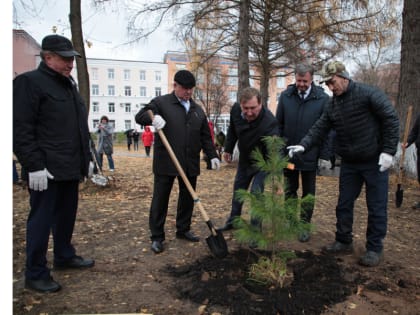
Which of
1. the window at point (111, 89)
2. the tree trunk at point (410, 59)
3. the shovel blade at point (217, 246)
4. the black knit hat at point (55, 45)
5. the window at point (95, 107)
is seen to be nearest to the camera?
the black knit hat at point (55, 45)

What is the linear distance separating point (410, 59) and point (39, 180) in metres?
8.83

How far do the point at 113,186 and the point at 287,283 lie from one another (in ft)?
17.0

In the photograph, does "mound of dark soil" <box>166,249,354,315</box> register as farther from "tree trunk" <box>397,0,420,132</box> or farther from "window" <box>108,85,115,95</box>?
"window" <box>108,85,115,95</box>

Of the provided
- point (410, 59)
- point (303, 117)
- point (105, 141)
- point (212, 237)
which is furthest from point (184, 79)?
point (105, 141)

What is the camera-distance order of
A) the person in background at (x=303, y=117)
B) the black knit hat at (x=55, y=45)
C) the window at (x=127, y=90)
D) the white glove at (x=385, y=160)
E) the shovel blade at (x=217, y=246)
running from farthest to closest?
the window at (x=127, y=90), the person in background at (x=303, y=117), the shovel blade at (x=217, y=246), the white glove at (x=385, y=160), the black knit hat at (x=55, y=45)

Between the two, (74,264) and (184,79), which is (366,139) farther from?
(74,264)

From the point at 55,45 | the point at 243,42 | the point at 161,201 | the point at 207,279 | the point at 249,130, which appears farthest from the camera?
the point at 243,42

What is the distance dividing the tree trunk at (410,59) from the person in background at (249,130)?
6302mm

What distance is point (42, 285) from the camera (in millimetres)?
2725

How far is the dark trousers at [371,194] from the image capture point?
3291 millimetres

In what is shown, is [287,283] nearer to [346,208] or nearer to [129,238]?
[346,208]

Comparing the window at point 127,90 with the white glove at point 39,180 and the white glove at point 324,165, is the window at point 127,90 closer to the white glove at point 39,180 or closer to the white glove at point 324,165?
the white glove at point 324,165

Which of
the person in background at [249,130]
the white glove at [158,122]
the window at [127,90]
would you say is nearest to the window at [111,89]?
the window at [127,90]

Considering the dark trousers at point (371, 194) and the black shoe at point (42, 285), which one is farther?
the dark trousers at point (371, 194)
